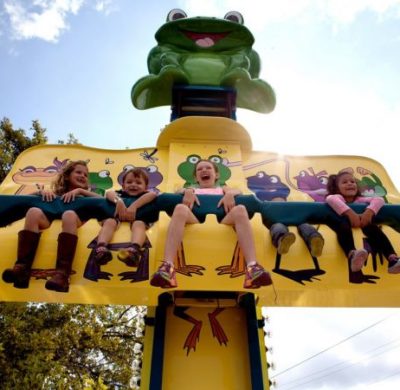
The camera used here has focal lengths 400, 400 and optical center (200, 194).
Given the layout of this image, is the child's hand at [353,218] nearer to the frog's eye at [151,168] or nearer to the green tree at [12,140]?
the frog's eye at [151,168]

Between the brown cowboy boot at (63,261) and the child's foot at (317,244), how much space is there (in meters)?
1.55

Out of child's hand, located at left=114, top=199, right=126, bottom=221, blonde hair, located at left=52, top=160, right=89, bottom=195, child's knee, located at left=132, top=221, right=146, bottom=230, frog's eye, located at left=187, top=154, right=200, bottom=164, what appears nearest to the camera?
child's knee, located at left=132, top=221, right=146, bottom=230

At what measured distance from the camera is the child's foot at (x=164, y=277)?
2.21 metres

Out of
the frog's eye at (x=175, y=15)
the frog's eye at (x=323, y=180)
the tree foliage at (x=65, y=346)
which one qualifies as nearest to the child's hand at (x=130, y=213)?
the frog's eye at (x=323, y=180)

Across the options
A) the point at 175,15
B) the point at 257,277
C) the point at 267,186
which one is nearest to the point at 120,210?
the point at 257,277

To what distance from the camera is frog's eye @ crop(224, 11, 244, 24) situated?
19.0 feet

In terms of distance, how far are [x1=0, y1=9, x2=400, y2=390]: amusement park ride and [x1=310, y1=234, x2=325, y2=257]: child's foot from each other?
0.13 meters

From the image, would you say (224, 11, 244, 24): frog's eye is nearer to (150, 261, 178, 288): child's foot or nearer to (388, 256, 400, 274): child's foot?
(388, 256, 400, 274): child's foot

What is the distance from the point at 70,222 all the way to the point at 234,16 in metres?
4.39

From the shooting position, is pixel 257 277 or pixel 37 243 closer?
pixel 257 277

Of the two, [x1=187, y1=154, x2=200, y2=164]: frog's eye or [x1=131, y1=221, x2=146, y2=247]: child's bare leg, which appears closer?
[x1=131, y1=221, x2=146, y2=247]: child's bare leg

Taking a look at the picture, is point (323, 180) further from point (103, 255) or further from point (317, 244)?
point (103, 255)

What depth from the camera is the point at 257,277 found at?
→ 2.24m

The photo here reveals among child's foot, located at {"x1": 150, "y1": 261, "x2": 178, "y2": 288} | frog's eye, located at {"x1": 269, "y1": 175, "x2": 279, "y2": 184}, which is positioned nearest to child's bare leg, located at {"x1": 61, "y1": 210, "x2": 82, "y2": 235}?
child's foot, located at {"x1": 150, "y1": 261, "x2": 178, "y2": 288}
